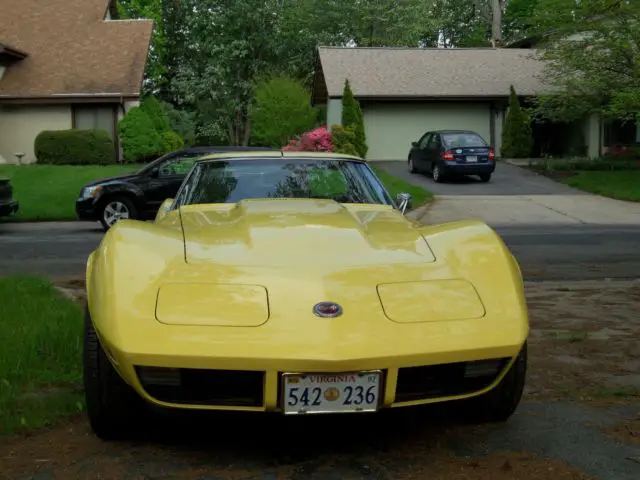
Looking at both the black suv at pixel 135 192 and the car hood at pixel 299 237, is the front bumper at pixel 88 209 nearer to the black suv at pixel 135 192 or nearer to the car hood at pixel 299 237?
the black suv at pixel 135 192

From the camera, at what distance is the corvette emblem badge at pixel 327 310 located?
3.41 metres

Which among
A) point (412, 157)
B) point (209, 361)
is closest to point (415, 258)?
point (209, 361)

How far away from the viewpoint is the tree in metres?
22.3

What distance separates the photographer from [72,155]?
26547 millimetres

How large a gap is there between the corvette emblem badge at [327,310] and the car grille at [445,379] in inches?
14.4

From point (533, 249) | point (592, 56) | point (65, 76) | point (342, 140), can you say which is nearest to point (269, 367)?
point (533, 249)

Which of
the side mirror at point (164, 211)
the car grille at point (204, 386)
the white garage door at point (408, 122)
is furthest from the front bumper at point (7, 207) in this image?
the white garage door at point (408, 122)

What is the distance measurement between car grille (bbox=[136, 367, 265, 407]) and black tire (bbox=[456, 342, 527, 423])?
1.08m

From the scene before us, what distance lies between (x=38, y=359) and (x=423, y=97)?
27543 millimetres

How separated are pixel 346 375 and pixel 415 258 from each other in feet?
2.83

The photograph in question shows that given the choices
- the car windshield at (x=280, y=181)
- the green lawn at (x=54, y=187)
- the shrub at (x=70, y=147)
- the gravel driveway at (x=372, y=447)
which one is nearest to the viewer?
the gravel driveway at (x=372, y=447)

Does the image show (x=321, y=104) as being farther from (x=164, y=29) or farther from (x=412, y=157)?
(x=164, y=29)

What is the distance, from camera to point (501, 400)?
12.6ft

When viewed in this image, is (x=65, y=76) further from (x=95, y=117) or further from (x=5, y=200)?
(x=5, y=200)
